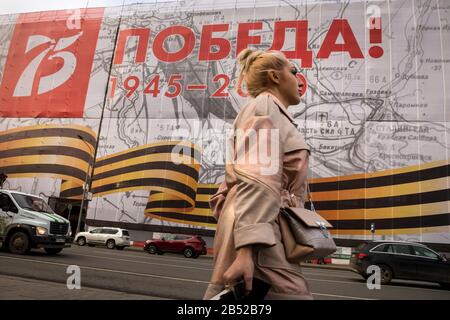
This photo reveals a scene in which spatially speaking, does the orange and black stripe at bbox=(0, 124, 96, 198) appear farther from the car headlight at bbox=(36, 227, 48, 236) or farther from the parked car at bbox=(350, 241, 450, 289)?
the parked car at bbox=(350, 241, 450, 289)

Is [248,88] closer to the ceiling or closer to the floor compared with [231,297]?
closer to the ceiling

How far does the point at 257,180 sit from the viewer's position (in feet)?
4.68

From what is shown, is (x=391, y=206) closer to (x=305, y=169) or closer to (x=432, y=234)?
(x=432, y=234)

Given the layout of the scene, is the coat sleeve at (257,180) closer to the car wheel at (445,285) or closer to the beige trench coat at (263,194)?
the beige trench coat at (263,194)

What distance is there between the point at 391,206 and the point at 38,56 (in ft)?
98.0

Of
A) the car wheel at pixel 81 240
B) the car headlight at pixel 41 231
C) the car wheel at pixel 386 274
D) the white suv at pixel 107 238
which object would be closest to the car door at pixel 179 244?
the white suv at pixel 107 238

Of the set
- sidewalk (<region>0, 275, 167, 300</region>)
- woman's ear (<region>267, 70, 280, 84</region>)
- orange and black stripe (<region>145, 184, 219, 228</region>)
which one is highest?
orange and black stripe (<region>145, 184, 219, 228</region>)

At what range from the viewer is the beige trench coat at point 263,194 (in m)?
1.38

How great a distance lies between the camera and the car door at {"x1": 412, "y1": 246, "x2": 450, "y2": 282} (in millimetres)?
11492

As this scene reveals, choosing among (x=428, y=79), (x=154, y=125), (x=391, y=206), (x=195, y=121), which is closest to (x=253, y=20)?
(x=195, y=121)

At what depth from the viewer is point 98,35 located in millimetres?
31953

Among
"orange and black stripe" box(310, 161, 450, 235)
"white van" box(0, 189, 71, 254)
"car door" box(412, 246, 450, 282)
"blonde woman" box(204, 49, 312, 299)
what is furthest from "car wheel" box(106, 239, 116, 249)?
"blonde woman" box(204, 49, 312, 299)

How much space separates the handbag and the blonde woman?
3 centimetres

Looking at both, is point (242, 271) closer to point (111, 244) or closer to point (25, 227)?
point (25, 227)
